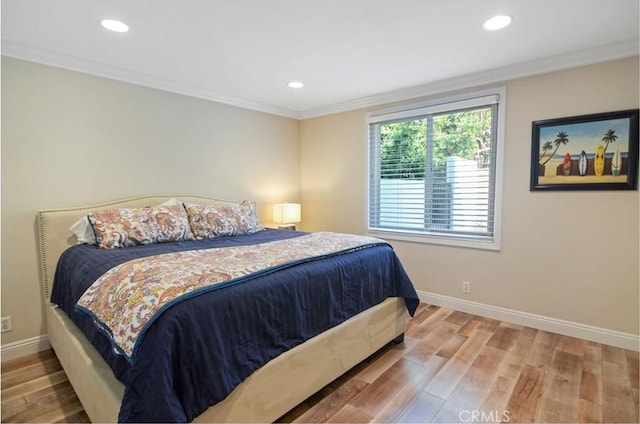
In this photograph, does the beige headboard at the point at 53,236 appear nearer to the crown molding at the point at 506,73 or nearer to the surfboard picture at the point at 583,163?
the crown molding at the point at 506,73

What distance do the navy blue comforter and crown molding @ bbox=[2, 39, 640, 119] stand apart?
1.49 metres

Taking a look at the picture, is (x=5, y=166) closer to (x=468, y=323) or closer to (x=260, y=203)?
(x=260, y=203)

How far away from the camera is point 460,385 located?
2.08 m

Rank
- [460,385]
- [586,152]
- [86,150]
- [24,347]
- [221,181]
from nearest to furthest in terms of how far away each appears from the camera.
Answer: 1. [460,385]
2. [24,347]
3. [586,152]
4. [86,150]
5. [221,181]

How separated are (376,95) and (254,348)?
3133mm

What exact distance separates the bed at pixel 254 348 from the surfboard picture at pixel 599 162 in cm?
174

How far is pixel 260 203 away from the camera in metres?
4.19

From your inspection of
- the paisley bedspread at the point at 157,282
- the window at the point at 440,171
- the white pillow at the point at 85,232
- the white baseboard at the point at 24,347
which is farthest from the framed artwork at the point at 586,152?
the white baseboard at the point at 24,347

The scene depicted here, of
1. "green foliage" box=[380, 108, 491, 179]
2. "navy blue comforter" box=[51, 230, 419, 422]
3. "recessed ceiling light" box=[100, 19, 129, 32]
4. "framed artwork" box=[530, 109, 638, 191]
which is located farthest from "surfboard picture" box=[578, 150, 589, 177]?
"recessed ceiling light" box=[100, 19, 129, 32]

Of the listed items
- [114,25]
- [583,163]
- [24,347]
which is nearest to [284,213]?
[114,25]

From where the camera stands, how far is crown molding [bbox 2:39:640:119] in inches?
95.8

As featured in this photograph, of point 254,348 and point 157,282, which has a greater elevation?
point 157,282

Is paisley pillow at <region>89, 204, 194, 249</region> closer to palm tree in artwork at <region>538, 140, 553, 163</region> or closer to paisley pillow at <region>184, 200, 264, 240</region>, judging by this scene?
paisley pillow at <region>184, 200, 264, 240</region>

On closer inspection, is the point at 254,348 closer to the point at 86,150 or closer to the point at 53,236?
the point at 53,236
